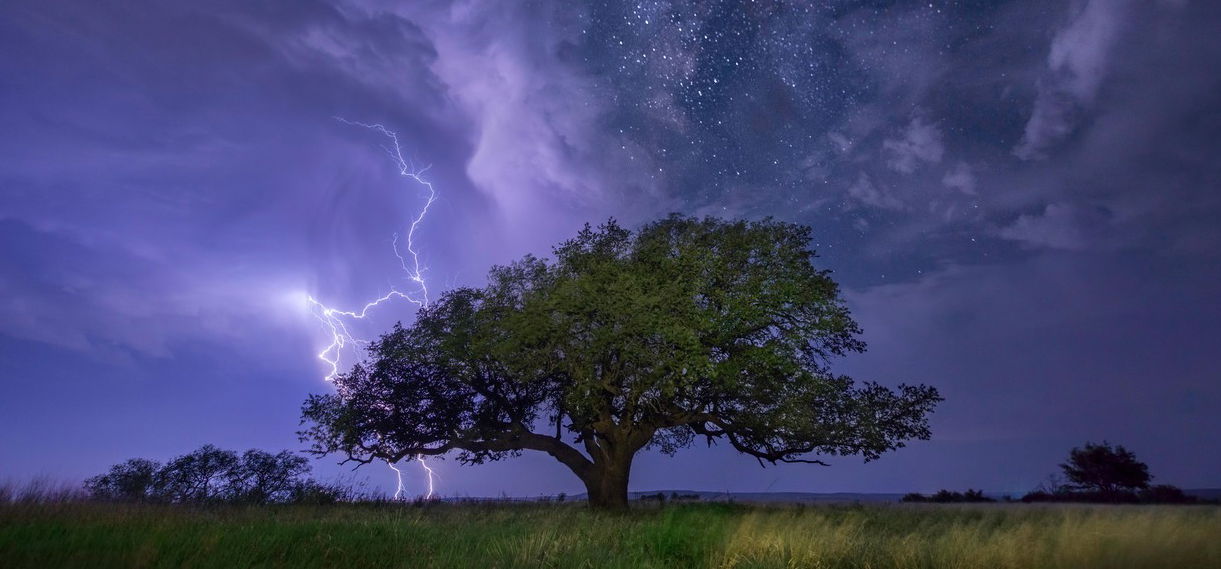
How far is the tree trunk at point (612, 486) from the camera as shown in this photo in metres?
23.2

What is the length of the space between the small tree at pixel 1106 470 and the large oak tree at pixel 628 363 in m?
23.5

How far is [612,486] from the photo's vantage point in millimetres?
23344

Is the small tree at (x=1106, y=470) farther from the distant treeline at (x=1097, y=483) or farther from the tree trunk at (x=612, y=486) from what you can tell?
the tree trunk at (x=612, y=486)

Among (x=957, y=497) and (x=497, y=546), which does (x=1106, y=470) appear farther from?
(x=497, y=546)

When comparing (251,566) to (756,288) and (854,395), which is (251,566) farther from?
(854,395)

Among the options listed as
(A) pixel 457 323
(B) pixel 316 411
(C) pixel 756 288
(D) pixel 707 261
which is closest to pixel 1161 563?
(C) pixel 756 288

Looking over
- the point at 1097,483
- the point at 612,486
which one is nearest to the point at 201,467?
the point at 612,486

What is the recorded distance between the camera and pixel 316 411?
2547 cm

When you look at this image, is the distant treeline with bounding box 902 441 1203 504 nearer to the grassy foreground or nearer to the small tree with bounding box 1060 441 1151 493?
the small tree with bounding box 1060 441 1151 493

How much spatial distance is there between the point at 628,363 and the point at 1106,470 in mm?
33022

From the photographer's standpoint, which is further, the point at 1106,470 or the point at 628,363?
the point at 1106,470

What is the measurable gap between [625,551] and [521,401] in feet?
55.1

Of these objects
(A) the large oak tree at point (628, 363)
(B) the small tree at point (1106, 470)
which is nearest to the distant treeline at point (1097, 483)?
(B) the small tree at point (1106, 470)

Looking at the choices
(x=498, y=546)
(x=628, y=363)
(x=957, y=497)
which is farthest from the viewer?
(x=957, y=497)
